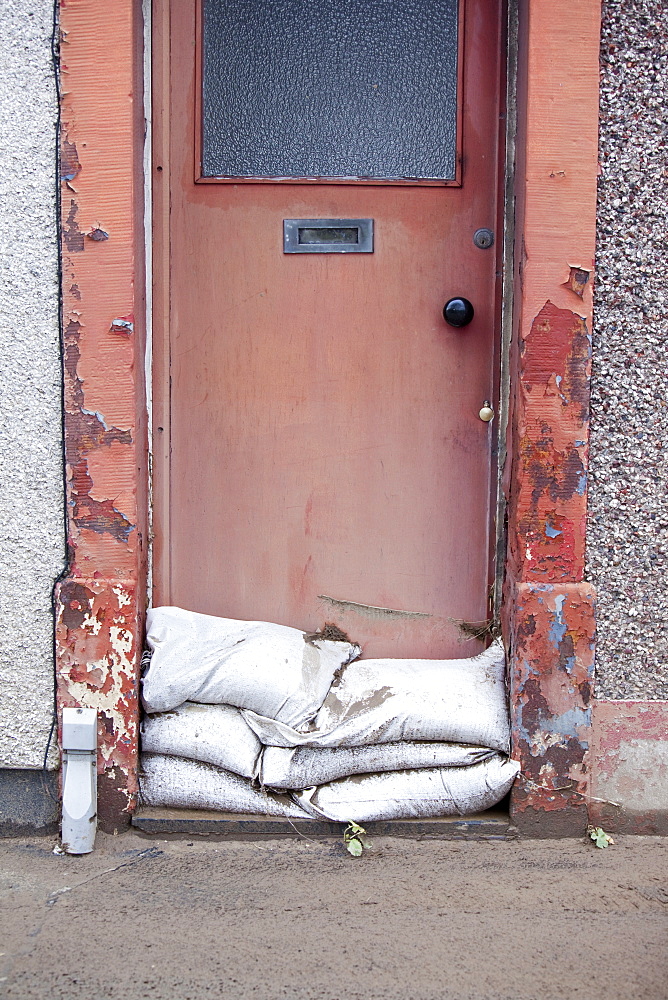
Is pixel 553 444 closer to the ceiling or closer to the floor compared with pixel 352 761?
closer to the ceiling

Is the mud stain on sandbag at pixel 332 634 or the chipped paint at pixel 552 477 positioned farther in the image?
the mud stain on sandbag at pixel 332 634

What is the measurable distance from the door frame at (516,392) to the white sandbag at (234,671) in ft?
0.27

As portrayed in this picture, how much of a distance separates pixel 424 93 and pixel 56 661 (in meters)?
2.02

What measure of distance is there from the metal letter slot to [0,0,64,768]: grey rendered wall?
70 centimetres

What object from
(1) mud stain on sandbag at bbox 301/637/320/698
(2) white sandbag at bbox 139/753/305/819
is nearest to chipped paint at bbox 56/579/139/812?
(2) white sandbag at bbox 139/753/305/819

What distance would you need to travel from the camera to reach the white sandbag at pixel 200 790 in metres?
2.35

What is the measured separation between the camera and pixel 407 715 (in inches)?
91.2

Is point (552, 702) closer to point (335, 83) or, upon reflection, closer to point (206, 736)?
point (206, 736)

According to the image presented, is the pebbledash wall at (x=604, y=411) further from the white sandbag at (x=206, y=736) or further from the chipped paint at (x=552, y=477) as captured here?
the white sandbag at (x=206, y=736)

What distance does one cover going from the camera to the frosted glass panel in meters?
2.49

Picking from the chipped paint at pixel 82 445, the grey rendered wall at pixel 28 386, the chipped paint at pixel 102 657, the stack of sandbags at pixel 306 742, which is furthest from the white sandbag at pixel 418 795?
the chipped paint at pixel 82 445

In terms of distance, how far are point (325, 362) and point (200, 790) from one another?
1.34 m

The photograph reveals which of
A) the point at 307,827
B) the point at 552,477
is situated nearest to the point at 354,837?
the point at 307,827

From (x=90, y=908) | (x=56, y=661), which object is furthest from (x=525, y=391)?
(x=90, y=908)
